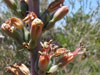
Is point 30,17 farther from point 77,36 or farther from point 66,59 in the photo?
point 77,36

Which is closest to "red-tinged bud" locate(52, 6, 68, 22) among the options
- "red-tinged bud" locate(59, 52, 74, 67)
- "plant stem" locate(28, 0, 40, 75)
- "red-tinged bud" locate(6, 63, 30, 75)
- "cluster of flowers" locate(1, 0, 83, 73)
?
"cluster of flowers" locate(1, 0, 83, 73)

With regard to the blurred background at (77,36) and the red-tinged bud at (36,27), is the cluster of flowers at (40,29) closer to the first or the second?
the red-tinged bud at (36,27)

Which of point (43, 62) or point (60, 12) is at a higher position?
point (60, 12)

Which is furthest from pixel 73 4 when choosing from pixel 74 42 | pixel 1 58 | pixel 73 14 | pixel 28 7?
pixel 28 7

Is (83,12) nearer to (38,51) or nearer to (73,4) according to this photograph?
(73,4)

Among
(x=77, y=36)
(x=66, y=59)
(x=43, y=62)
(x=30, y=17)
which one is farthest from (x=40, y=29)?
(x=77, y=36)

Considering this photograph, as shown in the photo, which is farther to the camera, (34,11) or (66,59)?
(66,59)
